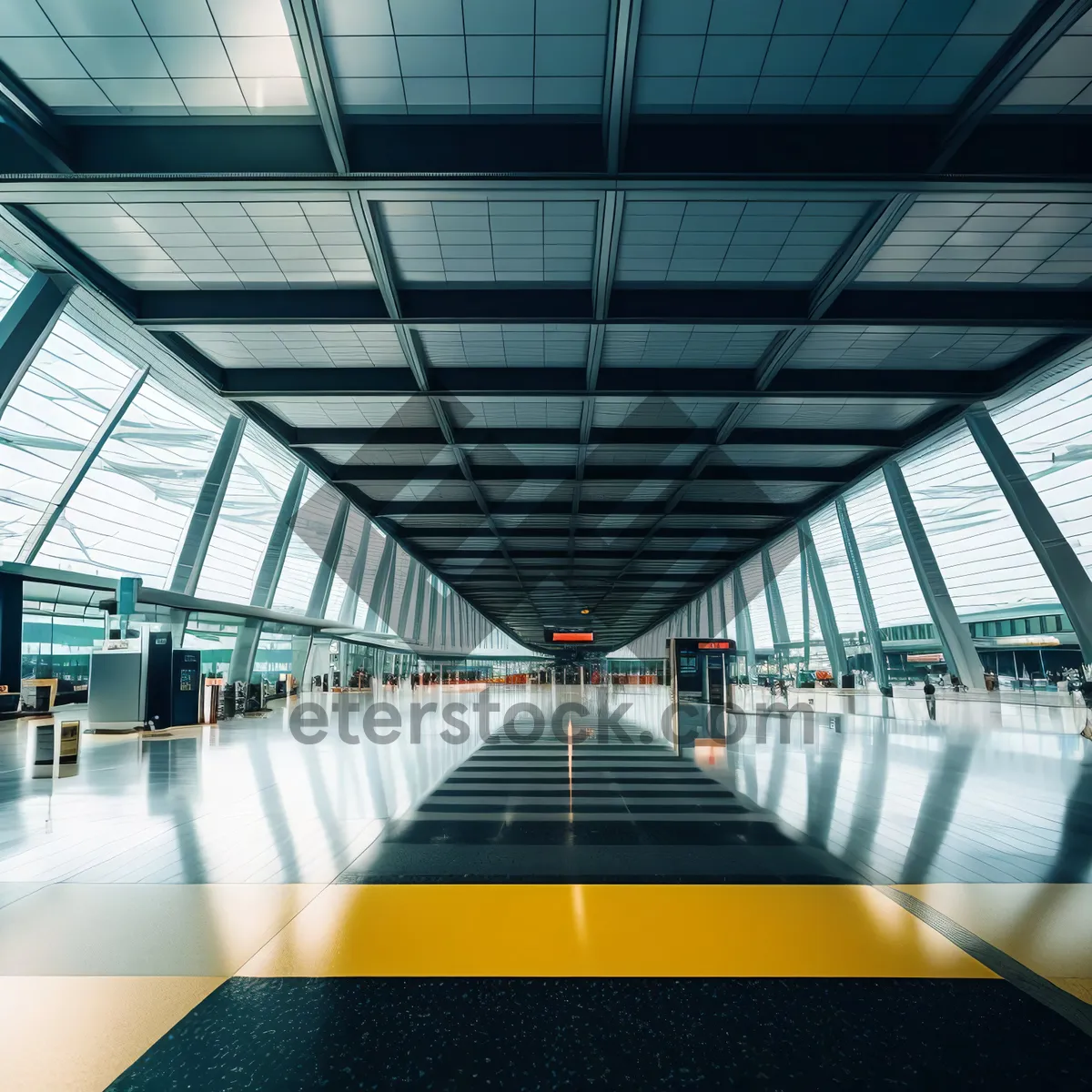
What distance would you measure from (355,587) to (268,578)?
10.8 metres

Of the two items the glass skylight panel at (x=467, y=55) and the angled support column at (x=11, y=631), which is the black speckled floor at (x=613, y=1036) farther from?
the angled support column at (x=11, y=631)

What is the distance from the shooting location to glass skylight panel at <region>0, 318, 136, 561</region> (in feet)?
49.3

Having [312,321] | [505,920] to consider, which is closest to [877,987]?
[505,920]

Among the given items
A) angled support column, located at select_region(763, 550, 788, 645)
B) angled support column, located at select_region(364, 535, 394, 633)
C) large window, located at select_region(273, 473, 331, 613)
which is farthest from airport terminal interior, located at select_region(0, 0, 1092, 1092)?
angled support column, located at select_region(763, 550, 788, 645)

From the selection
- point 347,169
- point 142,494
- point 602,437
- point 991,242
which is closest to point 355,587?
point 142,494

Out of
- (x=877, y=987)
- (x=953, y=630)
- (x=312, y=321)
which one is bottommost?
(x=877, y=987)

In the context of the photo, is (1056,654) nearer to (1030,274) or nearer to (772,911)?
(1030,274)

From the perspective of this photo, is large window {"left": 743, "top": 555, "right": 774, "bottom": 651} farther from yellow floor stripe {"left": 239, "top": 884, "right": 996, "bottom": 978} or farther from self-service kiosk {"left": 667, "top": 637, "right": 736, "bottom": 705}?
yellow floor stripe {"left": 239, "top": 884, "right": 996, "bottom": 978}

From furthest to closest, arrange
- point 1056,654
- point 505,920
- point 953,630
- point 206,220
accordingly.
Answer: point 1056,654 < point 953,630 < point 206,220 < point 505,920

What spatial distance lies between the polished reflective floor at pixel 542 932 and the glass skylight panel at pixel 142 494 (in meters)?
10.3

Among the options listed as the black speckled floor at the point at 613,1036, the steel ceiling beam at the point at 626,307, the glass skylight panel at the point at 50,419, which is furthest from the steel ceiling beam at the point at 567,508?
the black speckled floor at the point at 613,1036

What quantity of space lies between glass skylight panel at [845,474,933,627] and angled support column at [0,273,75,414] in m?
25.4

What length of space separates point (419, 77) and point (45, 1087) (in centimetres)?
961

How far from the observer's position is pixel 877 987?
3.71m
